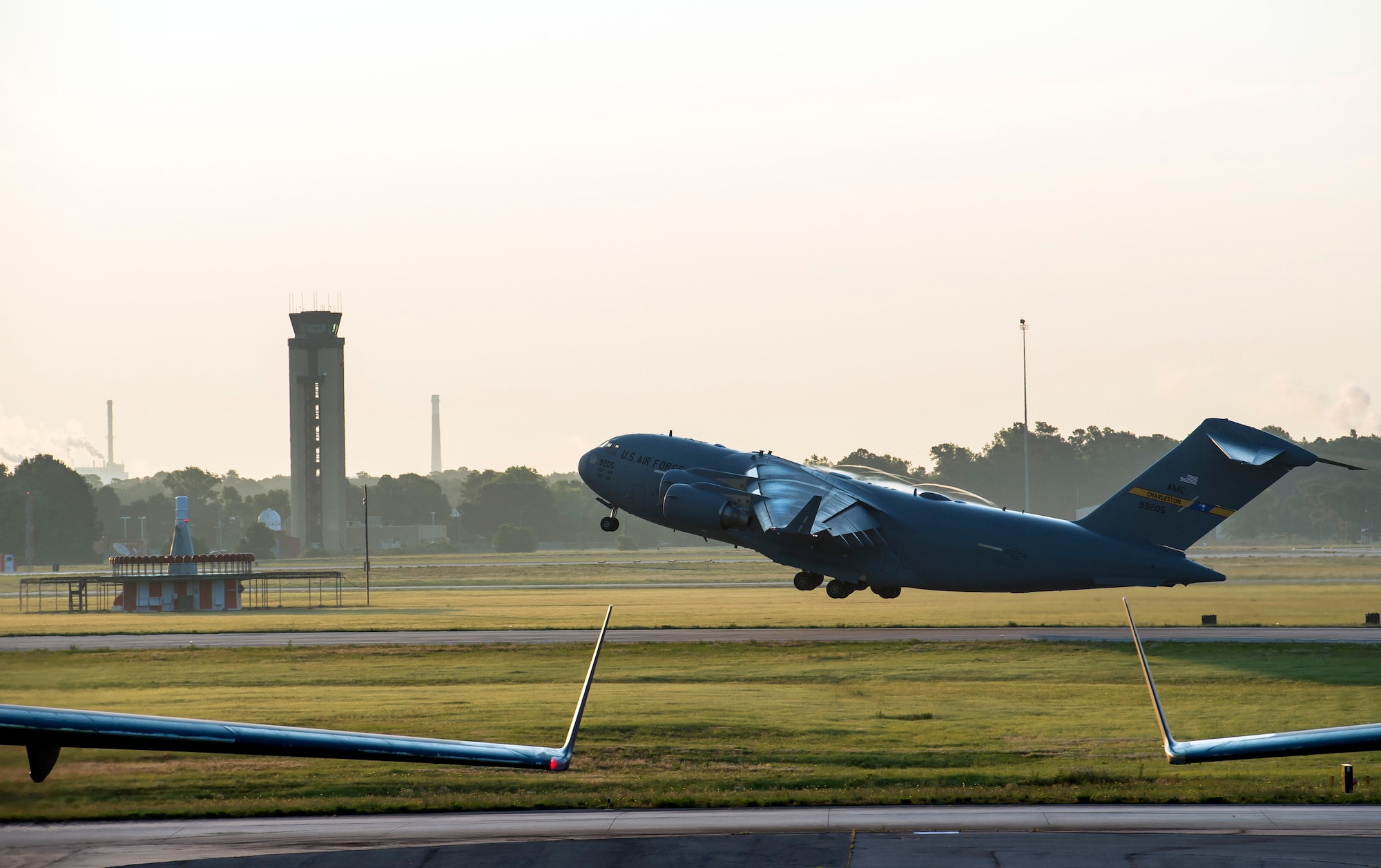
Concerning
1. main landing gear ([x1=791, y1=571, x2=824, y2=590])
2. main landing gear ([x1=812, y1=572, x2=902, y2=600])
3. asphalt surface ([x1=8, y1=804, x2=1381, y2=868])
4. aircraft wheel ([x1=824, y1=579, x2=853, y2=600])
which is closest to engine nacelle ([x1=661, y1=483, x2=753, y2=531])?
main landing gear ([x1=812, y1=572, x2=902, y2=600])

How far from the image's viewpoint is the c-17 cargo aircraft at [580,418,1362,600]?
161 ft

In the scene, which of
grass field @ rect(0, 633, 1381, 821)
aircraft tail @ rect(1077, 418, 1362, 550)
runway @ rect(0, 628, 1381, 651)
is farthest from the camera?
runway @ rect(0, 628, 1381, 651)

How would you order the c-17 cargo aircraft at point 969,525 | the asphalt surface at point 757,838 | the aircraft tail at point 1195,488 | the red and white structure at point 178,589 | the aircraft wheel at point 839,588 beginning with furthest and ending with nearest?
the red and white structure at point 178,589 → the aircraft wheel at point 839,588 → the c-17 cargo aircraft at point 969,525 → the aircraft tail at point 1195,488 → the asphalt surface at point 757,838

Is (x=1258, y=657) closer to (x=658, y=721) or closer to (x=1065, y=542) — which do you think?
(x=1065, y=542)

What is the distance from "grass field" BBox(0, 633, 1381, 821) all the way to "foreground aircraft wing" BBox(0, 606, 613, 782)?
1879 centimetres

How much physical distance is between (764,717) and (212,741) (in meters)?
42.7

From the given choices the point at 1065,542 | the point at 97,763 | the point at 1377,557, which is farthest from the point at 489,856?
the point at 1377,557

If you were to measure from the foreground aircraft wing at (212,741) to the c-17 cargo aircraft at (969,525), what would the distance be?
37541mm

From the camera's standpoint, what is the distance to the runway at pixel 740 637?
232 feet

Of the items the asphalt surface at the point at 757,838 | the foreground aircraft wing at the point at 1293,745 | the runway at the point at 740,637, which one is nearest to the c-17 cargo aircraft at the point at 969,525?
the asphalt surface at the point at 757,838

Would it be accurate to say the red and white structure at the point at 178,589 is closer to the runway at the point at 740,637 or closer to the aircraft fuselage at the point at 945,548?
the runway at the point at 740,637

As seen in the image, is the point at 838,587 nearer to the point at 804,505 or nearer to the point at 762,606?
the point at 804,505

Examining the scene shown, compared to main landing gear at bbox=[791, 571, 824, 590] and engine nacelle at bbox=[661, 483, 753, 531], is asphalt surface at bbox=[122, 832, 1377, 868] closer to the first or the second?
engine nacelle at bbox=[661, 483, 753, 531]

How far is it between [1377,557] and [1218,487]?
85.0m
